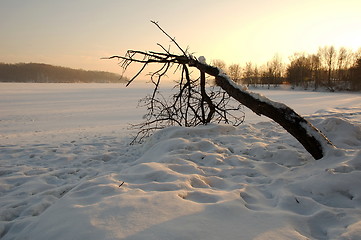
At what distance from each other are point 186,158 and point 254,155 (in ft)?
3.81

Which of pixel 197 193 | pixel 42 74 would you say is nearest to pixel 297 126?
pixel 197 193

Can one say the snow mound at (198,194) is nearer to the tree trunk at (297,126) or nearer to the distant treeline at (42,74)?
the tree trunk at (297,126)

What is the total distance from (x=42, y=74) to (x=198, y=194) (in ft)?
455

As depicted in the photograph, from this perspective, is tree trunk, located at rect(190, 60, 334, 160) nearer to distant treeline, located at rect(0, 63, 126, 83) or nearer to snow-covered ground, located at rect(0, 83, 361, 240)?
snow-covered ground, located at rect(0, 83, 361, 240)

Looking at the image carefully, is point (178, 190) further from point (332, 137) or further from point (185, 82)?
point (185, 82)

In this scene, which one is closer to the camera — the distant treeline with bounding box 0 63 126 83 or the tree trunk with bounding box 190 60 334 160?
the tree trunk with bounding box 190 60 334 160

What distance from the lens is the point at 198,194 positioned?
2.40 meters

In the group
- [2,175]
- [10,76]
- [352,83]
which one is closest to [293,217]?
[2,175]

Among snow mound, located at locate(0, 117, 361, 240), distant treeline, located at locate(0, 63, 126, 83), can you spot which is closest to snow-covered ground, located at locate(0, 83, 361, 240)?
snow mound, located at locate(0, 117, 361, 240)

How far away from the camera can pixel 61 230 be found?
69.2 inches

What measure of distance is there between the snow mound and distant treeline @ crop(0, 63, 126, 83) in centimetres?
10329

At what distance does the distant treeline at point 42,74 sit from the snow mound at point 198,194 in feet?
339

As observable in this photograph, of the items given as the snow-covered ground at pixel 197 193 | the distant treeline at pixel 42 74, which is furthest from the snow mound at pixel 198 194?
the distant treeline at pixel 42 74

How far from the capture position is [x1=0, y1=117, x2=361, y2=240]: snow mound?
1.75m
